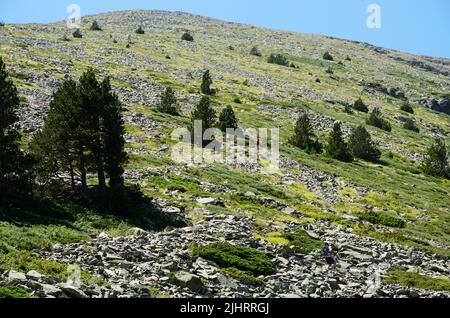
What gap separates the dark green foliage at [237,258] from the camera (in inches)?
898

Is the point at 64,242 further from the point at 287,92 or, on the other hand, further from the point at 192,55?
the point at 192,55

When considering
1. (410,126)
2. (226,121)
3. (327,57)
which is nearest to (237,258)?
(226,121)

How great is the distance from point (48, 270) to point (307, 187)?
32.0 m

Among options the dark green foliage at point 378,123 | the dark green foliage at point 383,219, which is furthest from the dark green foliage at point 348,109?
the dark green foliage at point 383,219

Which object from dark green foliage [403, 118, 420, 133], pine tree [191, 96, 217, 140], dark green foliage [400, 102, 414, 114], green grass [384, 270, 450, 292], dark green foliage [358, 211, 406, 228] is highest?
pine tree [191, 96, 217, 140]

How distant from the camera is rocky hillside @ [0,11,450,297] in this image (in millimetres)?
20328

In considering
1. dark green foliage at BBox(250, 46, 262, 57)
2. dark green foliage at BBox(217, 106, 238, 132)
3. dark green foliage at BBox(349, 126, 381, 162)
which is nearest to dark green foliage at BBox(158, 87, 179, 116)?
dark green foliage at BBox(217, 106, 238, 132)

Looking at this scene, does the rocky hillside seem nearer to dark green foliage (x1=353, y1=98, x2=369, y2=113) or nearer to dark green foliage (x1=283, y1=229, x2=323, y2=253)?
dark green foliage (x1=283, y1=229, x2=323, y2=253)

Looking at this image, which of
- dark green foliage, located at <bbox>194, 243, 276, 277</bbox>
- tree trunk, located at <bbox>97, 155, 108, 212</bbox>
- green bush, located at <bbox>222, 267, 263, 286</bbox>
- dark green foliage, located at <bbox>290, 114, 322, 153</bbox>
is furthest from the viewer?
dark green foliage, located at <bbox>290, 114, 322, 153</bbox>

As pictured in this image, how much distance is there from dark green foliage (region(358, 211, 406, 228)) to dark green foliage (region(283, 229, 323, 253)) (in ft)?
32.9

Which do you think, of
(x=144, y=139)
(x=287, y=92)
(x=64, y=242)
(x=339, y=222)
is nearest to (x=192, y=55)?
(x=287, y=92)

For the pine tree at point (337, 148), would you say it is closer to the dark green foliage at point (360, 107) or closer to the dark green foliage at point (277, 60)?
the dark green foliage at point (360, 107)

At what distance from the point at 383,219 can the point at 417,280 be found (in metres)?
14.8

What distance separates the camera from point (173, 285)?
61.2ft
